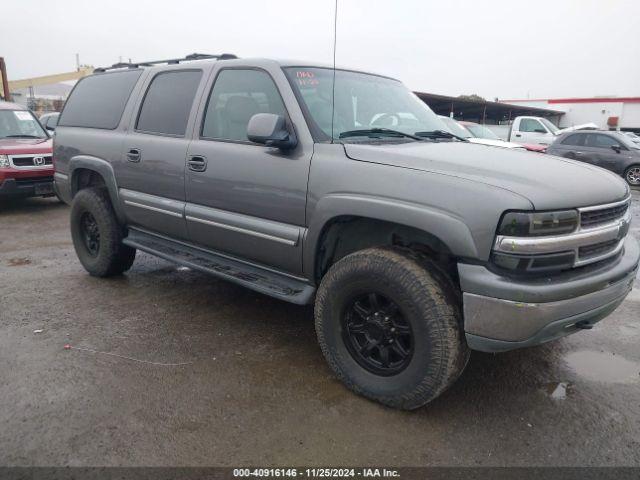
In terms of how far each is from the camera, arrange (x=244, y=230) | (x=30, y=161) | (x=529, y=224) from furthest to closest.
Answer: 1. (x=30, y=161)
2. (x=244, y=230)
3. (x=529, y=224)

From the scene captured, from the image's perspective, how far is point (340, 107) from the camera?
3.33m

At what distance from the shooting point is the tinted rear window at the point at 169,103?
383cm

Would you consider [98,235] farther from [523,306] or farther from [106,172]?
[523,306]

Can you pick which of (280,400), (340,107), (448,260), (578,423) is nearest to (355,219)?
(448,260)

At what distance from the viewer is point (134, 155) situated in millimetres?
4117

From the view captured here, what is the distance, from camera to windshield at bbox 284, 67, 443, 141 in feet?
10.5

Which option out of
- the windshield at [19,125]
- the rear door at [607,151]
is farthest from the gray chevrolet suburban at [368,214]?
the rear door at [607,151]

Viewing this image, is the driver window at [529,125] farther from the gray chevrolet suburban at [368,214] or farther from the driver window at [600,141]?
the gray chevrolet suburban at [368,214]

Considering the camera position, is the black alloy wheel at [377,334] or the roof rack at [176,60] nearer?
the black alloy wheel at [377,334]

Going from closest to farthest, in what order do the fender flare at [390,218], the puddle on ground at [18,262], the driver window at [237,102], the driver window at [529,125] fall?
the fender flare at [390,218] < the driver window at [237,102] < the puddle on ground at [18,262] < the driver window at [529,125]

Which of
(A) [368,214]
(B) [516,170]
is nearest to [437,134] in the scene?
(B) [516,170]

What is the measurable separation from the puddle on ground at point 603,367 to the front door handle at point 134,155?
11.5 ft

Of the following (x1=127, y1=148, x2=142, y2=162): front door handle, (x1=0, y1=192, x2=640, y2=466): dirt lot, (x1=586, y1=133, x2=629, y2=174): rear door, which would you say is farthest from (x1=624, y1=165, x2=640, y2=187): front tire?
(x1=127, y1=148, x2=142, y2=162): front door handle

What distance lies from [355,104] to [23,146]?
22.5 ft
